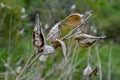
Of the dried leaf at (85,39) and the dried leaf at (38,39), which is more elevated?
the dried leaf at (38,39)

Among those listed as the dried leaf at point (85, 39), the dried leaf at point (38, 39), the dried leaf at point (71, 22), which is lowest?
the dried leaf at point (85, 39)

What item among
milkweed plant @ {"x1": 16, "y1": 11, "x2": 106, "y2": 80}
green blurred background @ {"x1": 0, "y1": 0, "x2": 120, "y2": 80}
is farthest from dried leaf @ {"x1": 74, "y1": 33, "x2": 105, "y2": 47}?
green blurred background @ {"x1": 0, "y1": 0, "x2": 120, "y2": 80}

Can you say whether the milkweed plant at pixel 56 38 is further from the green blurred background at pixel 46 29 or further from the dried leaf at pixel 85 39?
the green blurred background at pixel 46 29

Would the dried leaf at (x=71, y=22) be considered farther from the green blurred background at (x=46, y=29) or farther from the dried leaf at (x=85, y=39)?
the green blurred background at (x=46, y=29)

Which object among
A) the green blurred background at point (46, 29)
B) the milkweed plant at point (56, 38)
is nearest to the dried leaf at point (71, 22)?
the milkweed plant at point (56, 38)

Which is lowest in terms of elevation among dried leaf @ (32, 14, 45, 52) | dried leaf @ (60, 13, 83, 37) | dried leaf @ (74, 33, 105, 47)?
dried leaf @ (74, 33, 105, 47)

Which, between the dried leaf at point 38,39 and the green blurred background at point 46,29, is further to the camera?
the green blurred background at point 46,29

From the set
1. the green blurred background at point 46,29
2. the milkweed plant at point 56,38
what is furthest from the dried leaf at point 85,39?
the green blurred background at point 46,29

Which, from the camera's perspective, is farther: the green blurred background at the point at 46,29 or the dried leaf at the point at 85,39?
the green blurred background at the point at 46,29

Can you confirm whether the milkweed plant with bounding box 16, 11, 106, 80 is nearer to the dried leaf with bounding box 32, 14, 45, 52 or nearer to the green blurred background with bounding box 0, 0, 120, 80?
the dried leaf with bounding box 32, 14, 45, 52
